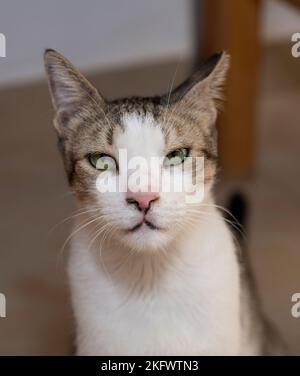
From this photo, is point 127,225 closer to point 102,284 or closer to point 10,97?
point 102,284

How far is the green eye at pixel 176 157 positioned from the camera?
0.92 metres

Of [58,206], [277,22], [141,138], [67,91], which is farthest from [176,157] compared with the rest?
[277,22]

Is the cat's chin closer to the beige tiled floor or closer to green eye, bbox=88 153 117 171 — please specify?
green eye, bbox=88 153 117 171

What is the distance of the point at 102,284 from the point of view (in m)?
1.05

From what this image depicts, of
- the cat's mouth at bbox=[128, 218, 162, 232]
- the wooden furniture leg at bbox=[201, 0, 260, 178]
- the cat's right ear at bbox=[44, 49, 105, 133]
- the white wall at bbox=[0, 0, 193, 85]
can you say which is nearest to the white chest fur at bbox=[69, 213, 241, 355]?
the cat's mouth at bbox=[128, 218, 162, 232]

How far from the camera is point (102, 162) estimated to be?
0.94 metres

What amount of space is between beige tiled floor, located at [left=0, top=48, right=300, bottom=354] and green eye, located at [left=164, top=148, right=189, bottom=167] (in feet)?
1.16

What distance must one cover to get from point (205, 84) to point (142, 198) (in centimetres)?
21

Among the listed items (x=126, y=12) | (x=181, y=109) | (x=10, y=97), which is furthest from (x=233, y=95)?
(x=181, y=109)

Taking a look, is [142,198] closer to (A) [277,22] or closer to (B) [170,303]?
(B) [170,303]

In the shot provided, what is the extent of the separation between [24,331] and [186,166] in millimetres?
517

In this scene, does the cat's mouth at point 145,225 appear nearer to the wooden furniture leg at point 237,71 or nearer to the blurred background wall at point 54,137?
the blurred background wall at point 54,137

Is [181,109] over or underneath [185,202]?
over

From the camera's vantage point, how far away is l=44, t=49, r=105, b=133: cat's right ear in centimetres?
92
